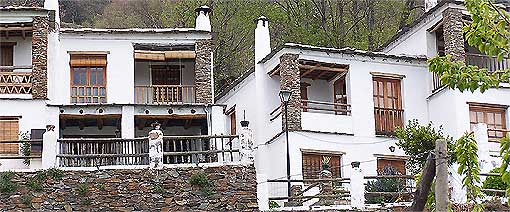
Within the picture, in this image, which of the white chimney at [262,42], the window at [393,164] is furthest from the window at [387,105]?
the white chimney at [262,42]

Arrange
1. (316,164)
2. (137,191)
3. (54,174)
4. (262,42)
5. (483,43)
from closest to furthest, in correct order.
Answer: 1. (483,43)
2. (54,174)
3. (137,191)
4. (316,164)
5. (262,42)

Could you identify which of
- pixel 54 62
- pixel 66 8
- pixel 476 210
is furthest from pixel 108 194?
pixel 66 8

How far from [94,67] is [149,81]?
1.98m

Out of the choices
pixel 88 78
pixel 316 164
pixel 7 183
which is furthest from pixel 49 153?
pixel 316 164

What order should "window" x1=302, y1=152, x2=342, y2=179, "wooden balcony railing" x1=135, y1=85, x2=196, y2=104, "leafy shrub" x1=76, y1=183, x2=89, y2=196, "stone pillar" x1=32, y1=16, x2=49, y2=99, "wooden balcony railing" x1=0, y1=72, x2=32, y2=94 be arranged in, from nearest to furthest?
"leafy shrub" x1=76, y1=183, x2=89, y2=196 < "window" x1=302, y1=152, x2=342, y2=179 < "stone pillar" x1=32, y1=16, x2=49, y2=99 < "wooden balcony railing" x1=0, y1=72, x2=32, y2=94 < "wooden balcony railing" x1=135, y1=85, x2=196, y2=104

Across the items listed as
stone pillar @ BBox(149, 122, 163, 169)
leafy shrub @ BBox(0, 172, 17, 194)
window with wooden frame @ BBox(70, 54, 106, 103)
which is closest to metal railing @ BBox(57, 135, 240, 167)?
stone pillar @ BBox(149, 122, 163, 169)

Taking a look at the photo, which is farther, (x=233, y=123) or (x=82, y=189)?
(x=233, y=123)

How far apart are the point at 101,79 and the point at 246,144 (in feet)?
25.8

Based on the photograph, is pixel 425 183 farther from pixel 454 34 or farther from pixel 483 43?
pixel 454 34

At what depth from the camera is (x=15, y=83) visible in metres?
29.2

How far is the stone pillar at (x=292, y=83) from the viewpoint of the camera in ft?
93.7

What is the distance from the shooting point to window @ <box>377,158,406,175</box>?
2955cm

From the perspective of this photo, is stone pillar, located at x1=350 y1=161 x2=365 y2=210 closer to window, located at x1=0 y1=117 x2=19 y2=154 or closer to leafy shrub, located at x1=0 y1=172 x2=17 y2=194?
leafy shrub, located at x1=0 y1=172 x2=17 y2=194

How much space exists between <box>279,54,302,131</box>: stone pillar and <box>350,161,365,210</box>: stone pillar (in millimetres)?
5276
